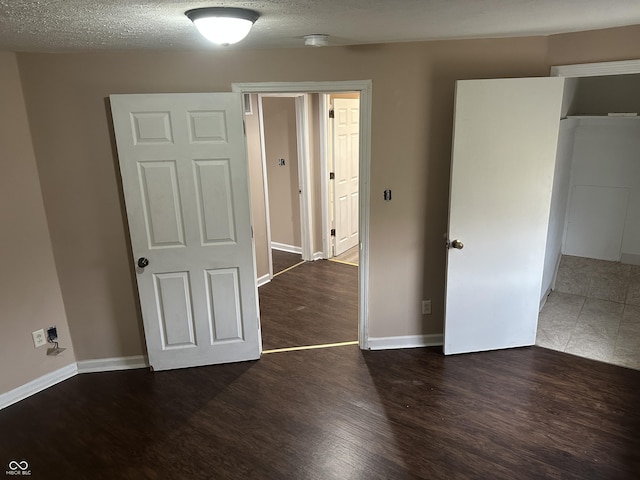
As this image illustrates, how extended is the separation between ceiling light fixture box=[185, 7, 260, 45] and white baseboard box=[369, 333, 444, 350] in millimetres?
2442

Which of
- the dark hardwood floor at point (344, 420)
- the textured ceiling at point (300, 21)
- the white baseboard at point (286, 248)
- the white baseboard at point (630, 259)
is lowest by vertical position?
the dark hardwood floor at point (344, 420)

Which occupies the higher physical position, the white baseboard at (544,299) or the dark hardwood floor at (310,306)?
the white baseboard at (544,299)

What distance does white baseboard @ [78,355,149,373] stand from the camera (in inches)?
128

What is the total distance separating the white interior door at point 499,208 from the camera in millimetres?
2906

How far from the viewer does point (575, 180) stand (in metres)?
4.19

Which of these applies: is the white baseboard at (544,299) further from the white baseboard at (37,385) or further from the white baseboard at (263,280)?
the white baseboard at (37,385)

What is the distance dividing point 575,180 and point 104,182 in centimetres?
409

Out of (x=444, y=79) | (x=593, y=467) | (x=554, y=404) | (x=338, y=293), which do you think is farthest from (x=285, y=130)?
(x=593, y=467)

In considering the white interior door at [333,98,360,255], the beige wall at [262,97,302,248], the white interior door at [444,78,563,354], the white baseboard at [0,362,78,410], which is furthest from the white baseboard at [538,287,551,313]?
the white baseboard at [0,362,78,410]

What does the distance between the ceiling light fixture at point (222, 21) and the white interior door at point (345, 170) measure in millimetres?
3513

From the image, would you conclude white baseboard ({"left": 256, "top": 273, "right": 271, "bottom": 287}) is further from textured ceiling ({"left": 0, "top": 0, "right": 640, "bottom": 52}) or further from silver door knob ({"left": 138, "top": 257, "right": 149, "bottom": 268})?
textured ceiling ({"left": 0, "top": 0, "right": 640, "bottom": 52})

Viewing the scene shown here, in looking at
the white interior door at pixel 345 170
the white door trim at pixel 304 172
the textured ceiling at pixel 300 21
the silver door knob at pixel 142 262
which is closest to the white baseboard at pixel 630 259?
the textured ceiling at pixel 300 21

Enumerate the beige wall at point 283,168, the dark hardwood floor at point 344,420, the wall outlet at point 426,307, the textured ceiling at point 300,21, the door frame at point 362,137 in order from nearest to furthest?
the textured ceiling at point 300,21 < the dark hardwood floor at point 344,420 < the door frame at point 362,137 < the wall outlet at point 426,307 < the beige wall at point 283,168

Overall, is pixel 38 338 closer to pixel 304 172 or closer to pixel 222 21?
pixel 222 21
